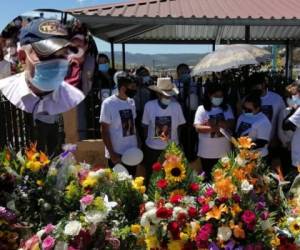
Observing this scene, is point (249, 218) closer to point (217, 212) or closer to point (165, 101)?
point (217, 212)

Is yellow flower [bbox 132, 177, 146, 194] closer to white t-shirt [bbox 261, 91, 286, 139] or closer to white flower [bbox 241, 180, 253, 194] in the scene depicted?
white flower [bbox 241, 180, 253, 194]

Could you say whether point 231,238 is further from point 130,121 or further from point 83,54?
point 130,121

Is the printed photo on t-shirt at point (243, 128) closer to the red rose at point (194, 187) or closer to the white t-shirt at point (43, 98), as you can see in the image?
the white t-shirt at point (43, 98)

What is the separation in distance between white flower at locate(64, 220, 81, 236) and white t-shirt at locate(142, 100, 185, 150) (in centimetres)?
259

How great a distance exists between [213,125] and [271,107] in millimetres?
670

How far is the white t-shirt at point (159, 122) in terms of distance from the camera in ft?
14.8

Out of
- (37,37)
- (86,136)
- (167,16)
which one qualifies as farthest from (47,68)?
(86,136)

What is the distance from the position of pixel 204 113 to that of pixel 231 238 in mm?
2554

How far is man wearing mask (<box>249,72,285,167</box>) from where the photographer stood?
4.58 meters

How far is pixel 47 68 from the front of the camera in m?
3.14

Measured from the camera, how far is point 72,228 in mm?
1934

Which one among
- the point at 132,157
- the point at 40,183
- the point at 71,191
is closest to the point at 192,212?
the point at 71,191

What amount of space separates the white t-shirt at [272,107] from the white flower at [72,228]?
10.00 ft

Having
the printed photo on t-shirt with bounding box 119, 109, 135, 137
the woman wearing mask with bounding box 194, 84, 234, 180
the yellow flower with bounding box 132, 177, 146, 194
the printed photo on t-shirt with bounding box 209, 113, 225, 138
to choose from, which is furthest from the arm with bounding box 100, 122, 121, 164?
the yellow flower with bounding box 132, 177, 146, 194
